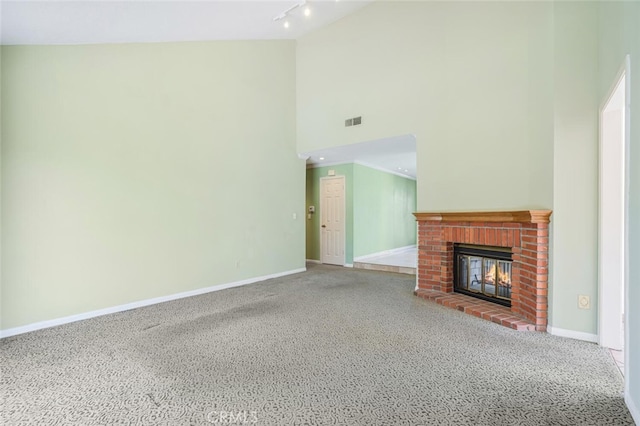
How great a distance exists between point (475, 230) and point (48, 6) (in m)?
5.10

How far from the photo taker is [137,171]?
385cm

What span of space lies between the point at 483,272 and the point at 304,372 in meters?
2.89

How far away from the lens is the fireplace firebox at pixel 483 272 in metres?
3.67

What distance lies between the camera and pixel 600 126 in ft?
8.95

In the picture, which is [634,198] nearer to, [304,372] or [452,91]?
[304,372]

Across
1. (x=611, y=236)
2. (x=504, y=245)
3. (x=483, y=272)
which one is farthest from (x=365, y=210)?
(x=611, y=236)

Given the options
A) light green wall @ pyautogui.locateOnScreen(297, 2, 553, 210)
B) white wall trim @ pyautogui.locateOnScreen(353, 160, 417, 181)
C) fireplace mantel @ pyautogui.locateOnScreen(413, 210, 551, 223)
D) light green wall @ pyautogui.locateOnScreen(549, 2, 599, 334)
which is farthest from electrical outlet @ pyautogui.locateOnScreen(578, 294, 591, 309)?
white wall trim @ pyautogui.locateOnScreen(353, 160, 417, 181)

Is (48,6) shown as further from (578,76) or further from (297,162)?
(578,76)

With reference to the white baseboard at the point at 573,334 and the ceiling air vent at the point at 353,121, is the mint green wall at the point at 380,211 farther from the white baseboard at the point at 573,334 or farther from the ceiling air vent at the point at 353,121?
the white baseboard at the point at 573,334

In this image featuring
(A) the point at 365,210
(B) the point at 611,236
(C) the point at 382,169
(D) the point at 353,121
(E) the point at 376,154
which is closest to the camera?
(B) the point at 611,236

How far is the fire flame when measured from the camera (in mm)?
3664

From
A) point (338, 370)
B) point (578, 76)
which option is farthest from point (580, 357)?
point (578, 76)

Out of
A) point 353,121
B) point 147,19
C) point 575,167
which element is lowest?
point 575,167

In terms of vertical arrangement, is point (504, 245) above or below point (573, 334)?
above
